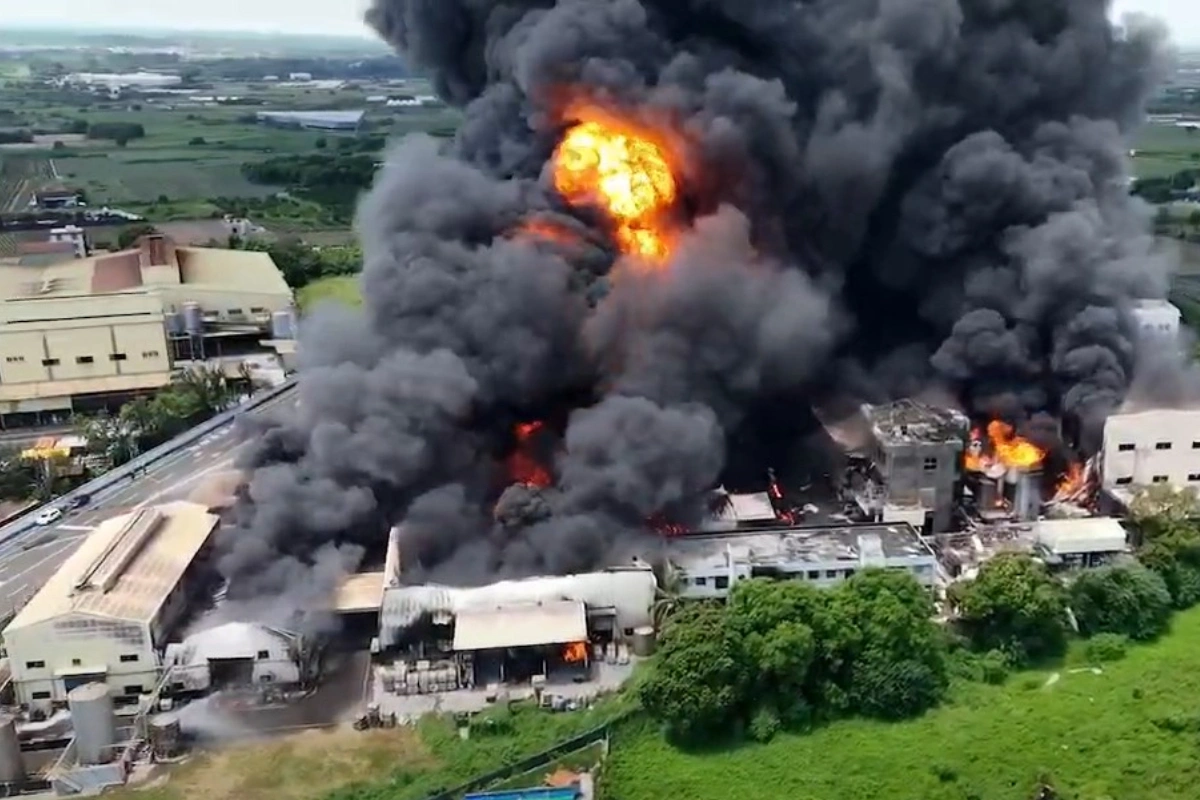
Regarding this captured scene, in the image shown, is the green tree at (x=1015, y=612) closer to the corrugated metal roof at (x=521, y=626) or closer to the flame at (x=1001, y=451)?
the flame at (x=1001, y=451)

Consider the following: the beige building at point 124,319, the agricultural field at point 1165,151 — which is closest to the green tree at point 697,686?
the beige building at point 124,319

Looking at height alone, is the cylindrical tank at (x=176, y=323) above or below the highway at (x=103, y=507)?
above

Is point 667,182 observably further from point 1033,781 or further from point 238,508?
point 1033,781

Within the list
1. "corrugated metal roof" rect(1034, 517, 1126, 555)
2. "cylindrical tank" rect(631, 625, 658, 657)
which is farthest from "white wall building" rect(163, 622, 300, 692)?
"corrugated metal roof" rect(1034, 517, 1126, 555)

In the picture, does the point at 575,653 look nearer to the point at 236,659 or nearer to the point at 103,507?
the point at 236,659

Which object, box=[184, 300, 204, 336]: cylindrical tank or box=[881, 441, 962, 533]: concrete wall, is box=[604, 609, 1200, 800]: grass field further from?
box=[184, 300, 204, 336]: cylindrical tank

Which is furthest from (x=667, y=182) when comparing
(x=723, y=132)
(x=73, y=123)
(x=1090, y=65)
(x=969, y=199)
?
(x=73, y=123)
